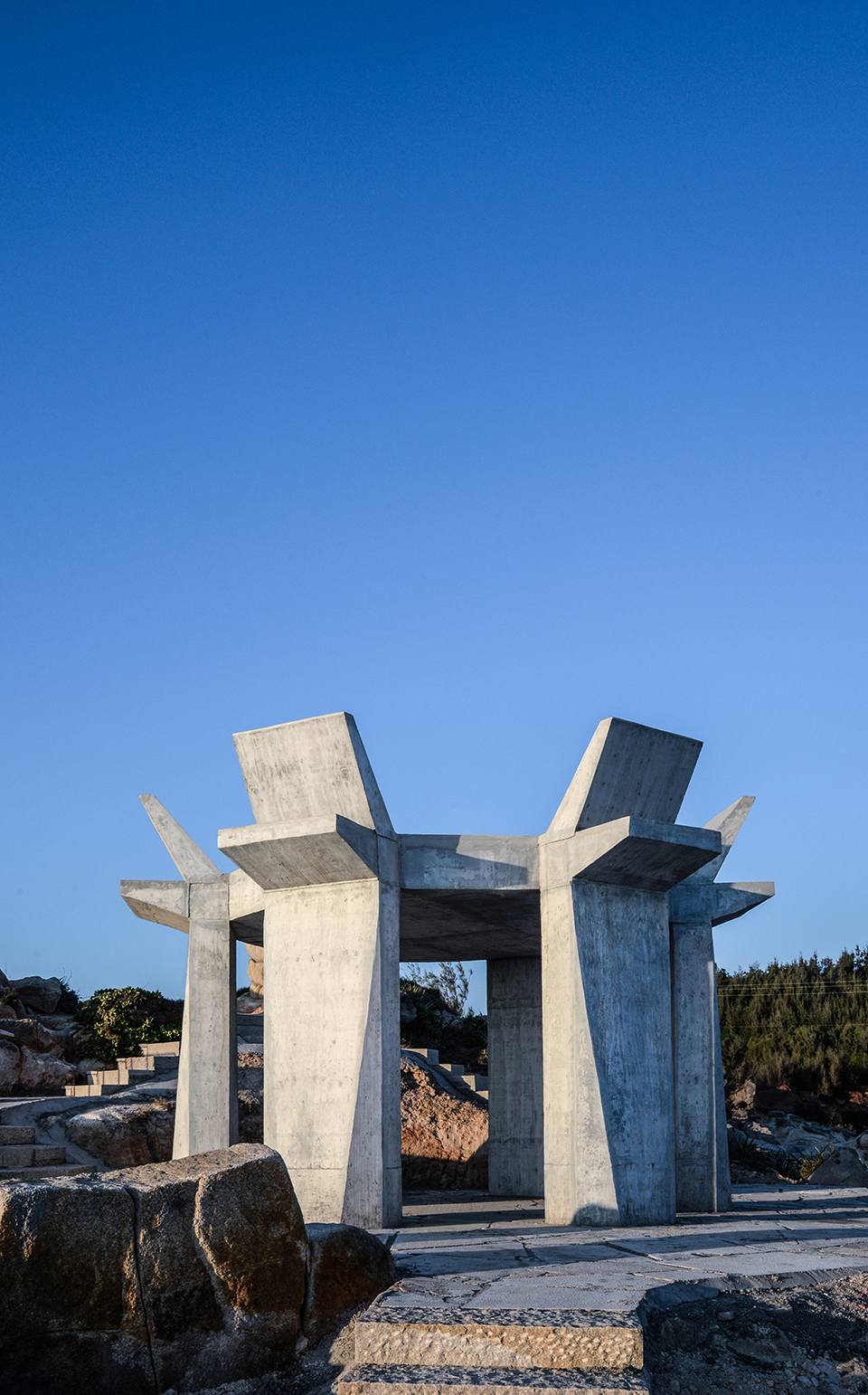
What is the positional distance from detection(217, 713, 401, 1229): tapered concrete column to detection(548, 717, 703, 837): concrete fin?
1974 mm

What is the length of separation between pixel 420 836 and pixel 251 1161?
5086 millimetres

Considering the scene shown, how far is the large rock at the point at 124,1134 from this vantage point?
49.6 feet

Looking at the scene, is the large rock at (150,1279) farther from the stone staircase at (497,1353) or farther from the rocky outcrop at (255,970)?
the rocky outcrop at (255,970)

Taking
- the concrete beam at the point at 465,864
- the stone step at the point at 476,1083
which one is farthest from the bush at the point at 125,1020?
the concrete beam at the point at 465,864

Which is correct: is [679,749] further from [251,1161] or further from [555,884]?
[251,1161]

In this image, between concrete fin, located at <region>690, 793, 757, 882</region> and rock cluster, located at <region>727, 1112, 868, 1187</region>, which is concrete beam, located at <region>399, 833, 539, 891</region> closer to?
concrete fin, located at <region>690, 793, 757, 882</region>

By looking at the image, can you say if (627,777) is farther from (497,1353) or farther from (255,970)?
(255,970)

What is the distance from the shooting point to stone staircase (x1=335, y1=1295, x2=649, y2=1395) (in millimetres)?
5578

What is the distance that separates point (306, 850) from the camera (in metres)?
11.2

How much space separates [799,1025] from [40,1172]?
25.0 m

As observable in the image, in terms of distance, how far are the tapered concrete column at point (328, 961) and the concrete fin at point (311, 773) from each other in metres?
0.01

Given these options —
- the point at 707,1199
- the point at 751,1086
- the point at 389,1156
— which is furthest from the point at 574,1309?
the point at 751,1086

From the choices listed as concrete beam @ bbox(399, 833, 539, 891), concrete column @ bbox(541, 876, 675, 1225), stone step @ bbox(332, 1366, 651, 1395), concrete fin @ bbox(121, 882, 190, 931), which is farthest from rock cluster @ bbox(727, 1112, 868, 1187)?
stone step @ bbox(332, 1366, 651, 1395)

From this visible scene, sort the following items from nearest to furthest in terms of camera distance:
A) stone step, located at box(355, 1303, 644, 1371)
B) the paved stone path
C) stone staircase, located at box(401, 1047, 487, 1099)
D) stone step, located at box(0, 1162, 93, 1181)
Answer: stone step, located at box(355, 1303, 644, 1371) < the paved stone path < stone step, located at box(0, 1162, 93, 1181) < stone staircase, located at box(401, 1047, 487, 1099)
